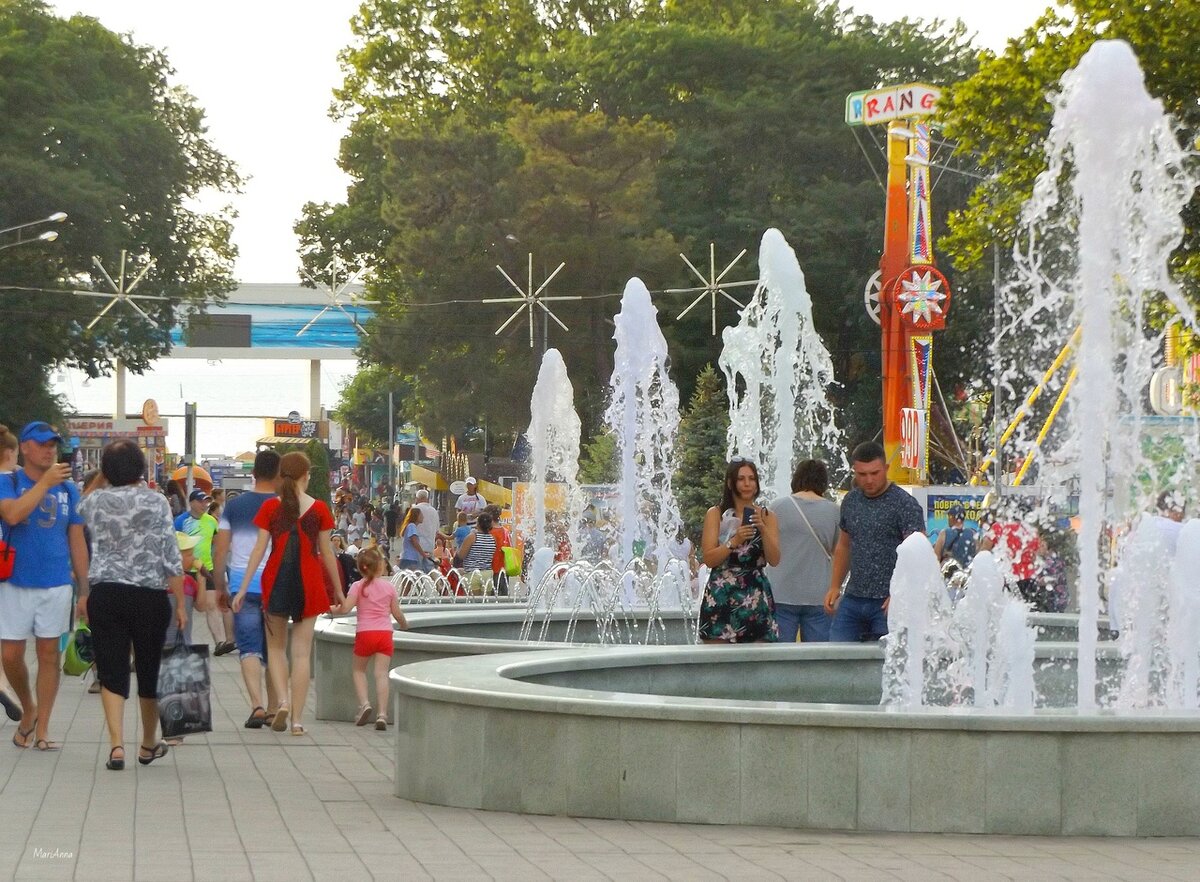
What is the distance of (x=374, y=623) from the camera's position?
1277 cm

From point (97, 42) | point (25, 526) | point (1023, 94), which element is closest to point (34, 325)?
point (97, 42)

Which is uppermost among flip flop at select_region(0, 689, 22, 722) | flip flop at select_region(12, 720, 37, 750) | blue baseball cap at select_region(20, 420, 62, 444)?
blue baseball cap at select_region(20, 420, 62, 444)

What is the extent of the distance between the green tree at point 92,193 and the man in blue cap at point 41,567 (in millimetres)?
35005

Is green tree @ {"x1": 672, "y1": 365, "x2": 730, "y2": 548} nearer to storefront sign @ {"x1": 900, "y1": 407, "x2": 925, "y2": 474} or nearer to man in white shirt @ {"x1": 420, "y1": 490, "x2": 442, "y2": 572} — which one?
storefront sign @ {"x1": 900, "y1": 407, "x2": 925, "y2": 474}

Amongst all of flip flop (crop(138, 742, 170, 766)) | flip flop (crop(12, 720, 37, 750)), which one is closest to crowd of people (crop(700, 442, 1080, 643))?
flip flop (crop(138, 742, 170, 766))

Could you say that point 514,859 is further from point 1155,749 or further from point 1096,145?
point 1096,145

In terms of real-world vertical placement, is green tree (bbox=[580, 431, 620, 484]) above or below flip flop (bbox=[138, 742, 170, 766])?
above

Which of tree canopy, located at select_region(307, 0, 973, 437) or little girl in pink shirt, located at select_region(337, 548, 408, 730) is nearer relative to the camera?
little girl in pink shirt, located at select_region(337, 548, 408, 730)

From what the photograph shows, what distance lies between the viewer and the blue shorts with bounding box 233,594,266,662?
1237cm

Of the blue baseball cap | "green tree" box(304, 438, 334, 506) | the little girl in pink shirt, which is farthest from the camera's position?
"green tree" box(304, 438, 334, 506)

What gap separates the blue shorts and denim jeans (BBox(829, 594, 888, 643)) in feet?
11.2

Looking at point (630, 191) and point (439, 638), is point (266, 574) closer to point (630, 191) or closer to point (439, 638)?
point (439, 638)

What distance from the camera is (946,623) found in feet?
→ 37.8

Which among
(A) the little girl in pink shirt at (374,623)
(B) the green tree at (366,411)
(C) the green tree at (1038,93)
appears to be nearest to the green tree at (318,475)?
(C) the green tree at (1038,93)
